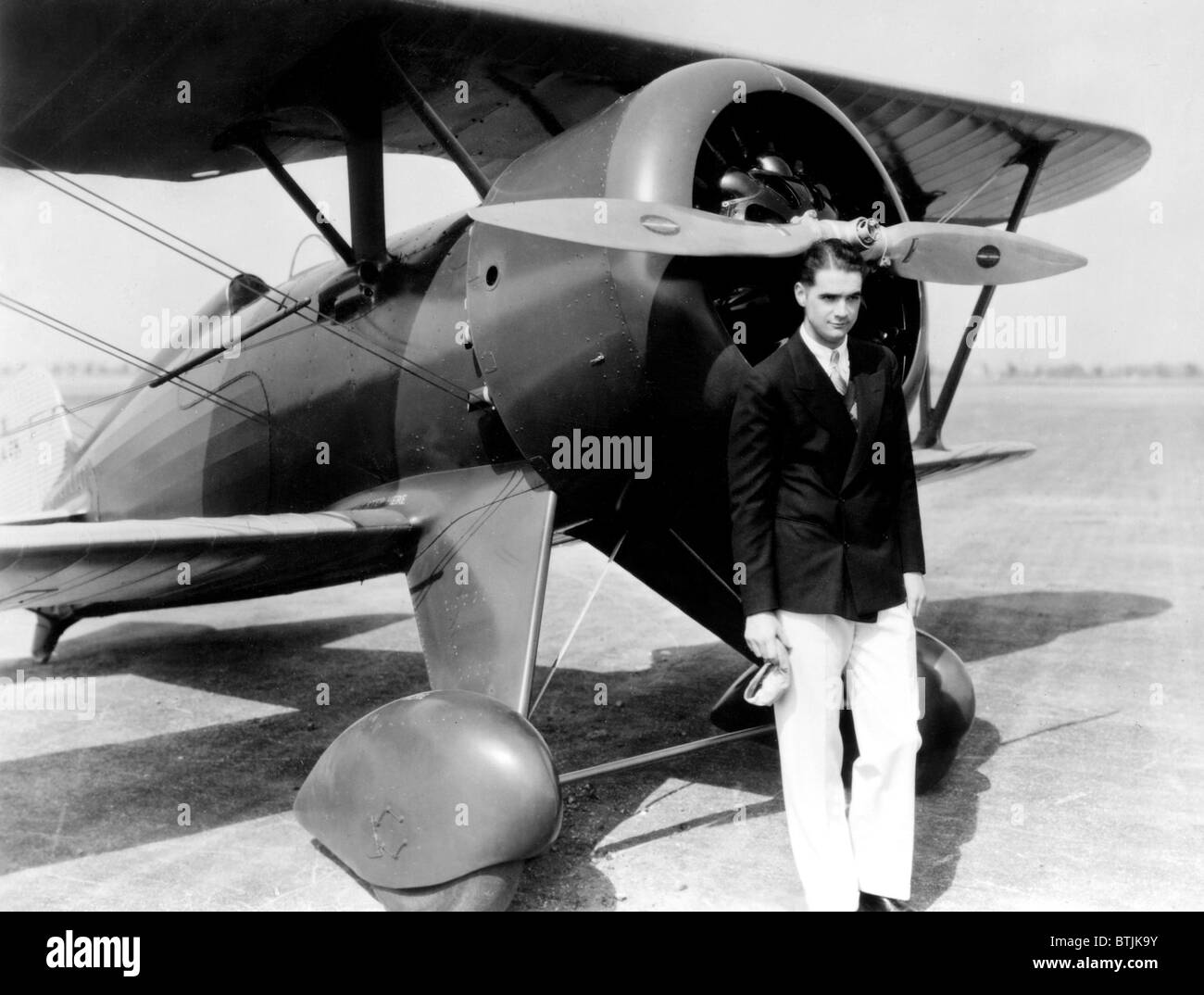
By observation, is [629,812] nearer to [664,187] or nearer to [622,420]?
[622,420]

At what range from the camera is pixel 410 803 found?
3242 mm

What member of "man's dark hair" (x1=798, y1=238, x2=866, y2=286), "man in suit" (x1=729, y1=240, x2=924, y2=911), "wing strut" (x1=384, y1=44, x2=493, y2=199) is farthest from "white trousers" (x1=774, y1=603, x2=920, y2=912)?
"wing strut" (x1=384, y1=44, x2=493, y2=199)

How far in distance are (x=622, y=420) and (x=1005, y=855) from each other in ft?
6.77

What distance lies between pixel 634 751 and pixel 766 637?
2.16 meters

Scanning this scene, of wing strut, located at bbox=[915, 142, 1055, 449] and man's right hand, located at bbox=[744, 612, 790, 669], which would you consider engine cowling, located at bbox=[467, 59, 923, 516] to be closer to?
man's right hand, located at bbox=[744, 612, 790, 669]

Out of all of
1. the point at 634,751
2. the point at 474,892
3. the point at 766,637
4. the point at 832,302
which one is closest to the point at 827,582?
the point at 766,637

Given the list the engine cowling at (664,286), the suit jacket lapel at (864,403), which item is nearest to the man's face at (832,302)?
the suit jacket lapel at (864,403)

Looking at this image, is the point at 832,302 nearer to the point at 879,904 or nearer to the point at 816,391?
the point at 816,391

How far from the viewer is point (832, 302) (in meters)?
2.99

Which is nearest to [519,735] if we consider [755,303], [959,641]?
[755,303]

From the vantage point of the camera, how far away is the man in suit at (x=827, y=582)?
9.81 feet

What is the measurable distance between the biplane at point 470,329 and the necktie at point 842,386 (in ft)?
1.16

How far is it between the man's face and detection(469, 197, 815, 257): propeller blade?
180 mm

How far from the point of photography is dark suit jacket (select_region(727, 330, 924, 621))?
9.80ft
